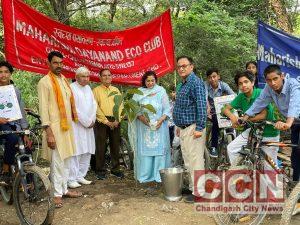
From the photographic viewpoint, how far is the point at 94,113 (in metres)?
5.46

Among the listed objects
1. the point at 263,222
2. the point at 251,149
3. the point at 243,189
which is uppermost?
the point at 251,149

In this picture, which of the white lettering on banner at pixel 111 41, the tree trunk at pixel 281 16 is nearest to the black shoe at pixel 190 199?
the white lettering on banner at pixel 111 41

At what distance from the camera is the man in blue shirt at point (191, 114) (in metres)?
4.57

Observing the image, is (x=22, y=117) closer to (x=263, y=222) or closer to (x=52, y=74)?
(x=52, y=74)

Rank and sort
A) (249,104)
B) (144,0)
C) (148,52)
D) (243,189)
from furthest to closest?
(144,0) < (148,52) < (249,104) < (243,189)

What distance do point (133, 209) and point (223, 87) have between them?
2836mm

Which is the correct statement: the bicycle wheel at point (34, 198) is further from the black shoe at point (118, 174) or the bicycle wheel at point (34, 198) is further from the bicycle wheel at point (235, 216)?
the black shoe at point (118, 174)

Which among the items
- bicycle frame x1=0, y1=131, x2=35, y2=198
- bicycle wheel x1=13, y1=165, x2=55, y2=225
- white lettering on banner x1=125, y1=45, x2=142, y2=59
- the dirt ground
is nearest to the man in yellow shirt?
white lettering on banner x1=125, y1=45, x2=142, y2=59

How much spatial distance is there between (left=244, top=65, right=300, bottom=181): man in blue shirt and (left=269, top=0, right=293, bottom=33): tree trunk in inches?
232

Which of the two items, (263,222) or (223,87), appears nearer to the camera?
(263,222)

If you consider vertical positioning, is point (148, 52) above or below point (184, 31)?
below

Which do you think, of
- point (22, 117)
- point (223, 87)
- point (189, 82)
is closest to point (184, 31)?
point (223, 87)

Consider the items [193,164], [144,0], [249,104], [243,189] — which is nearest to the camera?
[243,189]

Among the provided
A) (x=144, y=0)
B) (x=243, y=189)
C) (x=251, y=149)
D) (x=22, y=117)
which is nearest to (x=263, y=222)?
(x=243, y=189)
